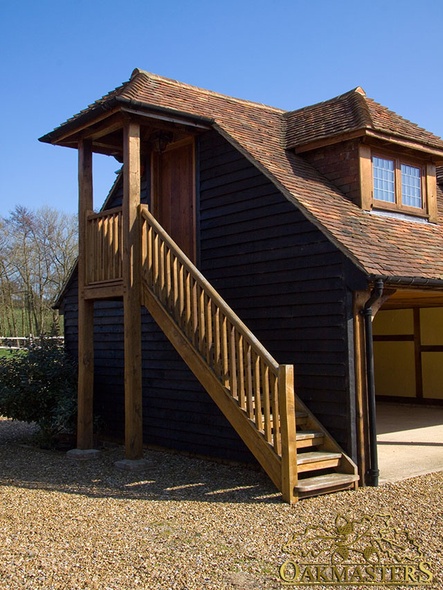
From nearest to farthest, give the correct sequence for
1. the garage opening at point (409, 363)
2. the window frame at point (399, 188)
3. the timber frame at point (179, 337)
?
the timber frame at point (179, 337) < the window frame at point (399, 188) < the garage opening at point (409, 363)

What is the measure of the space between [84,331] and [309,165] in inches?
176

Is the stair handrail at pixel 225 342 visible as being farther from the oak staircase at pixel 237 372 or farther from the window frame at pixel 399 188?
the window frame at pixel 399 188

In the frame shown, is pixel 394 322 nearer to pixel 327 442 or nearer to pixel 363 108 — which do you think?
pixel 363 108

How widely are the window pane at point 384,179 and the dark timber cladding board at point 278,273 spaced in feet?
6.76

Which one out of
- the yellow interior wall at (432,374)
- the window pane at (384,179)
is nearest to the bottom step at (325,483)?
the window pane at (384,179)

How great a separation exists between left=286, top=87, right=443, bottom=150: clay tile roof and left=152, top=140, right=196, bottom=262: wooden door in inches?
67.6

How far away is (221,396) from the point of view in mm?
7863

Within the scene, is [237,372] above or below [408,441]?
above

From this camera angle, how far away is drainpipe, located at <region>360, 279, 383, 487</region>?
7.66m

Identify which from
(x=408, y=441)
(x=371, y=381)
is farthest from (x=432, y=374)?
(x=371, y=381)

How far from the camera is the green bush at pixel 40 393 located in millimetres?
10930

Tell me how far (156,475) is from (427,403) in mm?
8761

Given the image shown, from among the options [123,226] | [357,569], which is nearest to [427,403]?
[123,226]

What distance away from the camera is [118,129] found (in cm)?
984
